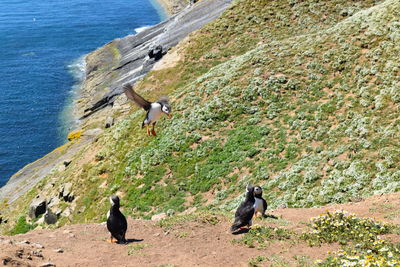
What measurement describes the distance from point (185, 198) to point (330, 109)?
13421 mm

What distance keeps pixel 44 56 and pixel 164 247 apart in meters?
99.5

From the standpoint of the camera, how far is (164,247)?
55.6 ft

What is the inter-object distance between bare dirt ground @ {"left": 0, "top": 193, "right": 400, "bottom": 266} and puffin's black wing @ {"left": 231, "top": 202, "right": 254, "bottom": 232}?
47cm

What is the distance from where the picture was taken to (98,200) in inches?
1379

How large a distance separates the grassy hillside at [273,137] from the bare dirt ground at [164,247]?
6535mm

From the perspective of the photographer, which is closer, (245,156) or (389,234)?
(389,234)

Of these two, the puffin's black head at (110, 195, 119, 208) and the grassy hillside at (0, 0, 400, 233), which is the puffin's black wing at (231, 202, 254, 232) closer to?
the puffin's black head at (110, 195, 119, 208)

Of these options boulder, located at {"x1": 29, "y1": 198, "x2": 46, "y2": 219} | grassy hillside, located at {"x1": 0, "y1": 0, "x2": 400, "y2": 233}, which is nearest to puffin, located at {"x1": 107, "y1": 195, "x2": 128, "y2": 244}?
grassy hillside, located at {"x1": 0, "y1": 0, "x2": 400, "y2": 233}

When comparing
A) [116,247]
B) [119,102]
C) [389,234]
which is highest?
[116,247]

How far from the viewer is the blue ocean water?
236ft

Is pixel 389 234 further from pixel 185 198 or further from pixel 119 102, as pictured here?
pixel 119 102

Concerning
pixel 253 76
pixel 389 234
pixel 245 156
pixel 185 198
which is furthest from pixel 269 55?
pixel 389 234

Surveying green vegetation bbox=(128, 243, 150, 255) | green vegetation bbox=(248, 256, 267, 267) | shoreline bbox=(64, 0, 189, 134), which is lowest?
shoreline bbox=(64, 0, 189, 134)

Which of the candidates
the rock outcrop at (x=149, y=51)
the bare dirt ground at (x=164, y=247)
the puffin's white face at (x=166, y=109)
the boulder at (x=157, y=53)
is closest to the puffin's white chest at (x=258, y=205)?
the bare dirt ground at (x=164, y=247)
